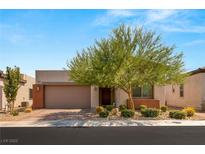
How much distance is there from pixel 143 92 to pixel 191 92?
4.95 m

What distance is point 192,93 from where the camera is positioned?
1135 inches

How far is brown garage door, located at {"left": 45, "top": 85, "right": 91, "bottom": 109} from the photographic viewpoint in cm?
3102

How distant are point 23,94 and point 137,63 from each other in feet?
61.8

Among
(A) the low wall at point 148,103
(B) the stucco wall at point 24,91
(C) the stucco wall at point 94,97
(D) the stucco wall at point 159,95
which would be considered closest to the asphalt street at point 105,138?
(A) the low wall at point 148,103

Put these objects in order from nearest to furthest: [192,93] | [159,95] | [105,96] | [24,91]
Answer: [159,95], [192,93], [105,96], [24,91]

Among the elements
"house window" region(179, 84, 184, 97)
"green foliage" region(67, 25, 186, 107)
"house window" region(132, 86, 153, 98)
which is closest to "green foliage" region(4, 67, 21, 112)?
"green foliage" region(67, 25, 186, 107)

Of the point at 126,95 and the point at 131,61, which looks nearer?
the point at 131,61

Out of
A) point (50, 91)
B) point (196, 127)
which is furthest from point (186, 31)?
point (50, 91)

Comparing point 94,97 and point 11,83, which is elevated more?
point 11,83

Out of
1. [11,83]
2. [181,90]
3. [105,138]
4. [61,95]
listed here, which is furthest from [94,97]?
[105,138]

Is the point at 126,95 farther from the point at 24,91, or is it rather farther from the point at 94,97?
the point at 24,91

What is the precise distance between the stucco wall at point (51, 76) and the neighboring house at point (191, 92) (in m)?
11.2

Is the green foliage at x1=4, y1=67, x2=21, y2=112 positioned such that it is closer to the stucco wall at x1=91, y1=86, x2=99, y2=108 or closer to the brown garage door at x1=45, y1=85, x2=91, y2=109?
the brown garage door at x1=45, y1=85, x2=91, y2=109
